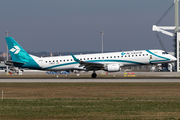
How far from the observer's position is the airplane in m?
50.6

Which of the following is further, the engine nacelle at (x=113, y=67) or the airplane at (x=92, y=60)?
the airplane at (x=92, y=60)

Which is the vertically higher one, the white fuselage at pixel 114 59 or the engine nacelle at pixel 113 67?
the white fuselage at pixel 114 59

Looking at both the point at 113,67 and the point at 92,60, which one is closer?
the point at 113,67

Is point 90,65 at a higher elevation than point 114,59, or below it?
below

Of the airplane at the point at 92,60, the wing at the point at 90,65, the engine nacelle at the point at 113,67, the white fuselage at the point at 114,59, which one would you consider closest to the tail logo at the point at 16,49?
the airplane at the point at 92,60

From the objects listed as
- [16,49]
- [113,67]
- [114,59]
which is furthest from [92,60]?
[16,49]

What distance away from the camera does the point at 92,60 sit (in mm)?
52406

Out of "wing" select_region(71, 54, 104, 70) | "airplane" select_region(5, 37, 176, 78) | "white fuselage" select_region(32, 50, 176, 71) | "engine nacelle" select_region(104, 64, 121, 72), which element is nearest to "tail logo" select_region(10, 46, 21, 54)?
"airplane" select_region(5, 37, 176, 78)

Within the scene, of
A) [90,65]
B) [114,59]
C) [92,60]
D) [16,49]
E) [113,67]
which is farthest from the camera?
[16,49]

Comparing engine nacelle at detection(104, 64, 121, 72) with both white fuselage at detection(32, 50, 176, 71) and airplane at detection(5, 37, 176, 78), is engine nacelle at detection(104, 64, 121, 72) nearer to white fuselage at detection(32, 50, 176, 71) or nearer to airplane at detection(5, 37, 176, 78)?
airplane at detection(5, 37, 176, 78)

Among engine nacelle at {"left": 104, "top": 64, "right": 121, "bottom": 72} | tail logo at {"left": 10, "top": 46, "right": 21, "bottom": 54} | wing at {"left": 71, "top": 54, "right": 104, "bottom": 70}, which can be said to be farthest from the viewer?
tail logo at {"left": 10, "top": 46, "right": 21, "bottom": 54}

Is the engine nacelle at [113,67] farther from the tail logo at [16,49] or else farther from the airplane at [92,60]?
the tail logo at [16,49]

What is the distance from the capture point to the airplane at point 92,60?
166ft

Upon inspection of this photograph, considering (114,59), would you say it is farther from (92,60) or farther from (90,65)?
(90,65)
